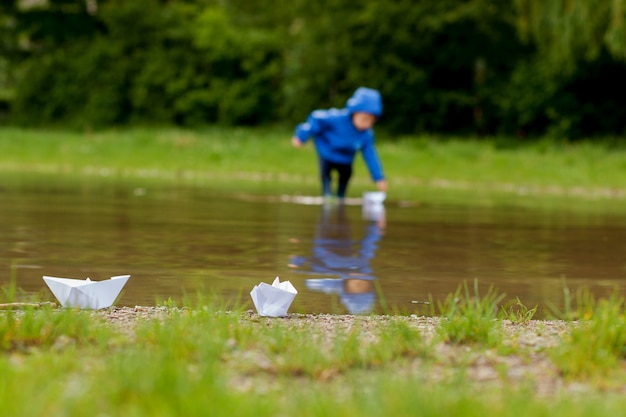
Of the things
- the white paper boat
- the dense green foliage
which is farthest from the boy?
the dense green foliage

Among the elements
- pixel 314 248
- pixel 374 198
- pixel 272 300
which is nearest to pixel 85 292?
pixel 272 300

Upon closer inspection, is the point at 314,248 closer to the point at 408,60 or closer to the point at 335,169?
the point at 335,169

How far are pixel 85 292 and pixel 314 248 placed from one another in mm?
5030

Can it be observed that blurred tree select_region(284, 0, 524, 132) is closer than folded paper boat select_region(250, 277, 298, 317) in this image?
No

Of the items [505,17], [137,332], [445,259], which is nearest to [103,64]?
[505,17]

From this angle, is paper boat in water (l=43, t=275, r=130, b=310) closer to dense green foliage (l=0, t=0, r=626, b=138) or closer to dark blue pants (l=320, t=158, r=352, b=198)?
dark blue pants (l=320, t=158, r=352, b=198)

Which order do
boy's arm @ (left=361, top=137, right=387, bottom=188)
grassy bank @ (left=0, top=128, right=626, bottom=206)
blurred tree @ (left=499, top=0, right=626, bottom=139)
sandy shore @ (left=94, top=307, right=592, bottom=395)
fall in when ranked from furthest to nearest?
blurred tree @ (left=499, top=0, right=626, bottom=139)
grassy bank @ (left=0, top=128, right=626, bottom=206)
boy's arm @ (left=361, top=137, right=387, bottom=188)
sandy shore @ (left=94, top=307, right=592, bottom=395)

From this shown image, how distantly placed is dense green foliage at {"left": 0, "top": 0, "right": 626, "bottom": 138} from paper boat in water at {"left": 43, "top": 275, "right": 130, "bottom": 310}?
915 inches

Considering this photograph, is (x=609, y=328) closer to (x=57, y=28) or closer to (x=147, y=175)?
(x=147, y=175)

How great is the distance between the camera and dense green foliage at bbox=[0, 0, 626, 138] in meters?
36.9

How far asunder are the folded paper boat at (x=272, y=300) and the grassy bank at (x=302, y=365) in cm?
9

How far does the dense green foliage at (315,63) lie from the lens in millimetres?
36875

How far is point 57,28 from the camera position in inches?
1845

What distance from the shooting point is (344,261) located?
429 inches
